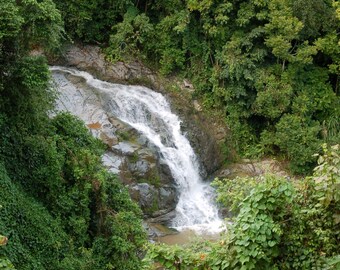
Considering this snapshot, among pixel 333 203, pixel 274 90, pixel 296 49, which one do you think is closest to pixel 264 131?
pixel 274 90

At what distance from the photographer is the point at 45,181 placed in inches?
319

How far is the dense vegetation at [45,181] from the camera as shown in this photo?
7079 millimetres

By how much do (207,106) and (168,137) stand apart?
2344mm

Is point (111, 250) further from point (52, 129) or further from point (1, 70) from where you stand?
point (1, 70)

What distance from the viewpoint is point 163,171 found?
12891 mm

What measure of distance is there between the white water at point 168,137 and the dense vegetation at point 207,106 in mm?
1576

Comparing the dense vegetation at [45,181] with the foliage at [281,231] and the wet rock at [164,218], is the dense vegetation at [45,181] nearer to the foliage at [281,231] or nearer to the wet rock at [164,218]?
the wet rock at [164,218]

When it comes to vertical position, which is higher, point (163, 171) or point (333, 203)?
point (333, 203)

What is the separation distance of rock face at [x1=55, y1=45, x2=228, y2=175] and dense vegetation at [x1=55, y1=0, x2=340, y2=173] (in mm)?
406

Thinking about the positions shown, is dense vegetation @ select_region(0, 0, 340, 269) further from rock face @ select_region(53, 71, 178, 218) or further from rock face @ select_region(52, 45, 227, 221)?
rock face @ select_region(53, 71, 178, 218)

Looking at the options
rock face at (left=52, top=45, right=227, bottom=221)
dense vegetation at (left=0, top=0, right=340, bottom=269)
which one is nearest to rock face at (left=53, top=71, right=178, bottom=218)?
rock face at (left=52, top=45, right=227, bottom=221)

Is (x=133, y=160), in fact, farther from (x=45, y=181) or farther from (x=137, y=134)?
(x=45, y=181)

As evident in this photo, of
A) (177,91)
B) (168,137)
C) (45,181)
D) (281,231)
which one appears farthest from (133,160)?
(281,231)

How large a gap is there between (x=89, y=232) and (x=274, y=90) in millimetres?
8138
